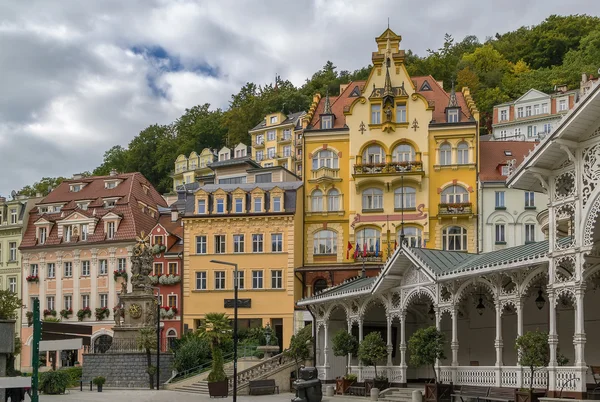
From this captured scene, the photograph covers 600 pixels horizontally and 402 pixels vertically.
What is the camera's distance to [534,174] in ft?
95.7

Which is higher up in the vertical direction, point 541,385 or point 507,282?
point 507,282

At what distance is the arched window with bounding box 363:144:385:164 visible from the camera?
213ft

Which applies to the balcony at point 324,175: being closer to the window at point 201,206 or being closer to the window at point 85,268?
the window at point 201,206

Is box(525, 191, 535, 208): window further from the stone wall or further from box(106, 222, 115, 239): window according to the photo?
box(106, 222, 115, 239): window

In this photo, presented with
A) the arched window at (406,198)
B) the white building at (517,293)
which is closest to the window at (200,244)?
the arched window at (406,198)

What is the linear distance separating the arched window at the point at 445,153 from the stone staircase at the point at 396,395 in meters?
27.0

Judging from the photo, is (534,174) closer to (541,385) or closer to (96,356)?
(541,385)

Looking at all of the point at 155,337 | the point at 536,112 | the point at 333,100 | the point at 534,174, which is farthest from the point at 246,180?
the point at 534,174

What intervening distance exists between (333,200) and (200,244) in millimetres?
9746

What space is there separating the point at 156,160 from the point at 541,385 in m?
96.5

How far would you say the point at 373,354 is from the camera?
131ft

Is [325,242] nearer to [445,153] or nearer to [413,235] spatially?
[413,235]

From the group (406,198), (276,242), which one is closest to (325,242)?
(276,242)

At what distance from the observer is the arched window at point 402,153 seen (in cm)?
6433
